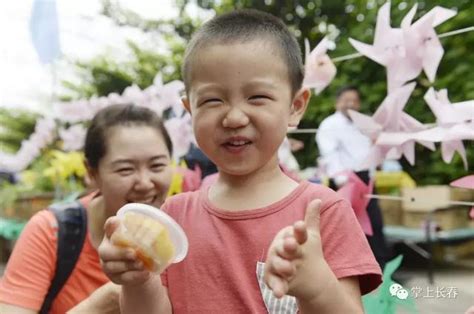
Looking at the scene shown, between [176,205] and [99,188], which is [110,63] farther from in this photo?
[176,205]

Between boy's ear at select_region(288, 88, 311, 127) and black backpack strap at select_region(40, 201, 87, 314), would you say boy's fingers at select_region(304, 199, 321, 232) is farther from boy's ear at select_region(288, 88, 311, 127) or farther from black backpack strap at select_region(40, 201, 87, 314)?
black backpack strap at select_region(40, 201, 87, 314)

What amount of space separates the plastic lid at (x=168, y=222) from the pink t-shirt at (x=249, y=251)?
98mm

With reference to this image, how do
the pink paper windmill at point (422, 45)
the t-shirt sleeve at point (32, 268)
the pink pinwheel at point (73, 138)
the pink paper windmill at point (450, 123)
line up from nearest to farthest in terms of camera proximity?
the pink paper windmill at point (450, 123), the pink paper windmill at point (422, 45), the t-shirt sleeve at point (32, 268), the pink pinwheel at point (73, 138)

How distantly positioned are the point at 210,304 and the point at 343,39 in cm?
377

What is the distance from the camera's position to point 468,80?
343 cm

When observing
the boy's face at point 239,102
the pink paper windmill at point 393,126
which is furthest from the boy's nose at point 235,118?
the pink paper windmill at point 393,126

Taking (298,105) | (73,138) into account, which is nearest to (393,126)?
(298,105)

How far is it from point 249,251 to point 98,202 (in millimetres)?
918

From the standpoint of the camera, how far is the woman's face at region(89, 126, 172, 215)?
1816 mm

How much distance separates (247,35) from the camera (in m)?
1.07

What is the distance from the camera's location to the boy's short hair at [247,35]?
1074mm

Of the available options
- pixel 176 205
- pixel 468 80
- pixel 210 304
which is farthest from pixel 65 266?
pixel 468 80

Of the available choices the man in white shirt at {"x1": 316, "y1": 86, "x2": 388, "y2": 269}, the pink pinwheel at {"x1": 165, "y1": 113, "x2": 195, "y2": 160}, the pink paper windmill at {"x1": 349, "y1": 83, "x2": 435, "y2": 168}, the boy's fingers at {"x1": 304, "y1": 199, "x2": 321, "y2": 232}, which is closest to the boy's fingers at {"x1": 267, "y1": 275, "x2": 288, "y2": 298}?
the boy's fingers at {"x1": 304, "y1": 199, "x2": 321, "y2": 232}

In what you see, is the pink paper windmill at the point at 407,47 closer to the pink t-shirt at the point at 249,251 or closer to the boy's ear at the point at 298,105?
the boy's ear at the point at 298,105
